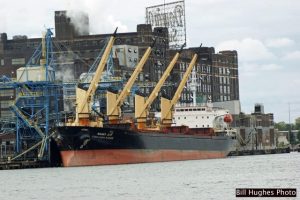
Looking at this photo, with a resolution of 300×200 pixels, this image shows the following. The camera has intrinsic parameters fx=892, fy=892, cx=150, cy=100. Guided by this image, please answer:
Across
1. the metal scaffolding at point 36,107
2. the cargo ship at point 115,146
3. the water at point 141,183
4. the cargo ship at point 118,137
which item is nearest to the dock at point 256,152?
the cargo ship at point 118,137

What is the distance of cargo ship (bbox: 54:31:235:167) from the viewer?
101 m

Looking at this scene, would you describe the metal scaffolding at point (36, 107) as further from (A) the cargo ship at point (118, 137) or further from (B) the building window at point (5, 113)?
(B) the building window at point (5, 113)

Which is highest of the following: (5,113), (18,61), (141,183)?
(18,61)

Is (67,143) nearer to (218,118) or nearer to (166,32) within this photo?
(218,118)

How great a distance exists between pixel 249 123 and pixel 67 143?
311ft

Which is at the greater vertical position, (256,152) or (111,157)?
(111,157)

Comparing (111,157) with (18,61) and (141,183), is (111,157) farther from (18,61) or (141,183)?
(18,61)

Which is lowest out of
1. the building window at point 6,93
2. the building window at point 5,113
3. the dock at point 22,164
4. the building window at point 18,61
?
the dock at point 22,164

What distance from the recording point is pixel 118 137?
10288 cm

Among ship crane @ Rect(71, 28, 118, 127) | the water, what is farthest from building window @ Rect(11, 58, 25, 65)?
the water

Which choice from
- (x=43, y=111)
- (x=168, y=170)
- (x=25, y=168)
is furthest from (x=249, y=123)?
(x=168, y=170)

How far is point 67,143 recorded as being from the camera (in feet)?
332

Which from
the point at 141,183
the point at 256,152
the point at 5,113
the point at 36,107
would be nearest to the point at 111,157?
the point at 36,107

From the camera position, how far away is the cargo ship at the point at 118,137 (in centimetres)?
10119
